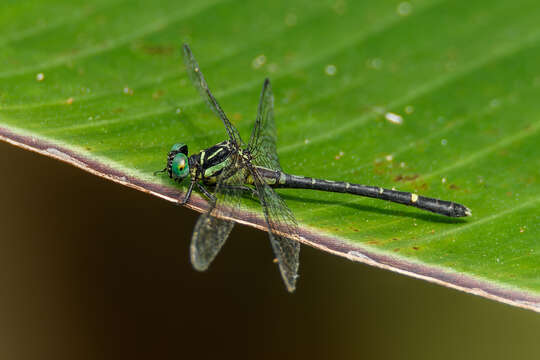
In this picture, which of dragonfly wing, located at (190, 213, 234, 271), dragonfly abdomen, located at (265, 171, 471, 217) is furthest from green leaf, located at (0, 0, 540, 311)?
dragonfly wing, located at (190, 213, 234, 271)

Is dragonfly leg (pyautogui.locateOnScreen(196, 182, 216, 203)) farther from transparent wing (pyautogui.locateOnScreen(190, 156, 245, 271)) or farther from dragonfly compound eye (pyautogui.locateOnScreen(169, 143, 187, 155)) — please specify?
dragonfly compound eye (pyautogui.locateOnScreen(169, 143, 187, 155))

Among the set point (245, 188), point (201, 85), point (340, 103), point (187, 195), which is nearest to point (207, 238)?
point (187, 195)

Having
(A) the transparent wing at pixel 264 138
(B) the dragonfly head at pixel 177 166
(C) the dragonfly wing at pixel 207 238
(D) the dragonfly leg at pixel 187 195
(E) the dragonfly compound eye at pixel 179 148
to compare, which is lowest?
(C) the dragonfly wing at pixel 207 238

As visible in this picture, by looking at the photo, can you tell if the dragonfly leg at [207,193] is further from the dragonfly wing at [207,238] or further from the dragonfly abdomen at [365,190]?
the dragonfly abdomen at [365,190]

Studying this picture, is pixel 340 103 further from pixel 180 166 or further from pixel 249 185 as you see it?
pixel 180 166

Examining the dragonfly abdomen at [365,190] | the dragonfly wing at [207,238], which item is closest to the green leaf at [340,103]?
the dragonfly abdomen at [365,190]

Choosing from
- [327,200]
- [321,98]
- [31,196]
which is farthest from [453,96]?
[31,196]

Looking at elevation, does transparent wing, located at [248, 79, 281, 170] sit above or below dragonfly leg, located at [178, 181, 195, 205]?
above
